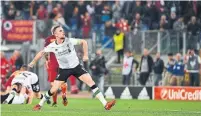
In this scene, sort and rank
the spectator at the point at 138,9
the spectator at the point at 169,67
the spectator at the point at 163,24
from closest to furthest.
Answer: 1. the spectator at the point at 169,67
2. the spectator at the point at 163,24
3. the spectator at the point at 138,9

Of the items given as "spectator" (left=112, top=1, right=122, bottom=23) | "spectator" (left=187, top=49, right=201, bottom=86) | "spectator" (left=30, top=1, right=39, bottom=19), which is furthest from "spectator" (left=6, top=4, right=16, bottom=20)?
"spectator" (left=187, top=49, right=201, bottom=86)

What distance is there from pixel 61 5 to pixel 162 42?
6452 mm

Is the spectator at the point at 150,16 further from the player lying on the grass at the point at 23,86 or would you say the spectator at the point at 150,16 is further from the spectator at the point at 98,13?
the player lying on the grass at the point at 23,86

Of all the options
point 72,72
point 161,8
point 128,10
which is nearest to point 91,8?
point 128,10

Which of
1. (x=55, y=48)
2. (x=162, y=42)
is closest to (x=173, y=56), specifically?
(x=162, y=42)

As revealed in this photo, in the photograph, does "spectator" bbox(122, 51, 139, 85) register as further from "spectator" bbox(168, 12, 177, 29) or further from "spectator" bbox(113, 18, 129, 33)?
"spectator" bbox(168, 12, 177, 29)

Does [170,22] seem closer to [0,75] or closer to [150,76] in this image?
[150,76]

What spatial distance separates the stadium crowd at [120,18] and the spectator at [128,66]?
1.95 ft

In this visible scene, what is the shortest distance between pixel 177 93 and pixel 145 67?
405 cm

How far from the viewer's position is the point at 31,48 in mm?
36562

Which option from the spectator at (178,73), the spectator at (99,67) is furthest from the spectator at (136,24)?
the spectator at (178,73)

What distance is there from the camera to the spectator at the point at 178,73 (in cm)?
3203

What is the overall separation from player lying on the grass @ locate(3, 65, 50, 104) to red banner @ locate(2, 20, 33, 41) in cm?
1307

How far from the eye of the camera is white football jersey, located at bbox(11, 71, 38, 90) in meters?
23.9
